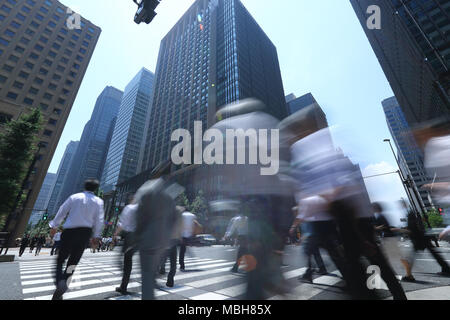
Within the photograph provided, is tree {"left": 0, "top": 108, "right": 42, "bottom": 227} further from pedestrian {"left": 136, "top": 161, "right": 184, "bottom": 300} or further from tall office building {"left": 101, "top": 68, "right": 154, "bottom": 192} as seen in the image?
tall office building {"left": 101, "top": 68, "right": 154, "bottom": 192}

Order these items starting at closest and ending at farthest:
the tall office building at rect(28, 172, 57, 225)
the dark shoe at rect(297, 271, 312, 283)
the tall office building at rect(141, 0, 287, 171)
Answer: the dark shoe at rect(297, 271, 312, 283), the tall office building at rect(141, 0, 287, 171), the tall office building at rect(28, 172, 57, 225)

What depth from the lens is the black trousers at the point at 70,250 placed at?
2.39 metres

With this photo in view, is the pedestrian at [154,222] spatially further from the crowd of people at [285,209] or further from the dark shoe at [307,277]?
the dark shoe at [307,277]

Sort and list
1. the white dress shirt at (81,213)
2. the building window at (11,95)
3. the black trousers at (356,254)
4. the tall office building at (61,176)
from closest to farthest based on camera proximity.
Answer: the black trousers at (356,254) → the white dress shirt at (81,213) → the building window at (11,95) → the tall office building at (61,176)

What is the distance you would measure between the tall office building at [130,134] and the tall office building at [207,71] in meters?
14.6

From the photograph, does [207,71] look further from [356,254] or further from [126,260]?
[356,254]

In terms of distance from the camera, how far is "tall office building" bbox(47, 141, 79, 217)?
400 ft

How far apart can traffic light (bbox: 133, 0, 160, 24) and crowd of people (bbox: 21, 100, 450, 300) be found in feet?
14.1

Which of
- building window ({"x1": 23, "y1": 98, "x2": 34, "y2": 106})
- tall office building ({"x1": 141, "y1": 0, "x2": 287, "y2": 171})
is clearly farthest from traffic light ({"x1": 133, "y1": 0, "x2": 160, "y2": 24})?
building window ({"x1": 23, "y1": 98, "x2": 34, "y2": 106})

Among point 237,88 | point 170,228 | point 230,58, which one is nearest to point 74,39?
point 230,58

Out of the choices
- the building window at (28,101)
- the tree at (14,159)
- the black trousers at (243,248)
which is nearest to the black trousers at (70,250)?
the black trousers at (243,248)

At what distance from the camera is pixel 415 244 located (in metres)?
4.30

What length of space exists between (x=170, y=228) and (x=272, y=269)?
130cm

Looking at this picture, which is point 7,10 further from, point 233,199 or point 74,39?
point 233,199
